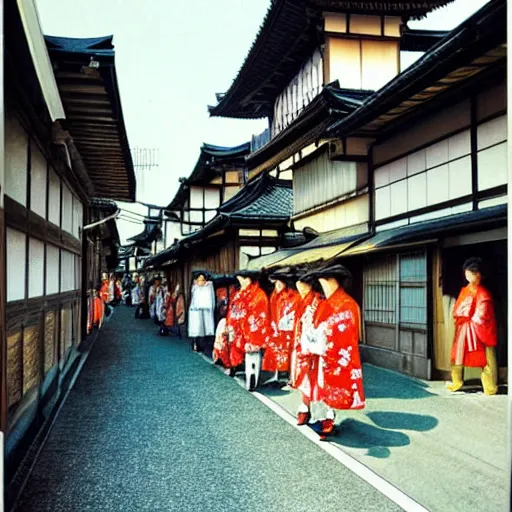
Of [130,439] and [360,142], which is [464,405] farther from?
[360,142]

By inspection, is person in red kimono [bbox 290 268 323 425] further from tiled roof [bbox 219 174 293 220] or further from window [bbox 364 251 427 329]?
tiled roof [bbox 219 174 293 220]

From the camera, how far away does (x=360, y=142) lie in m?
11.2

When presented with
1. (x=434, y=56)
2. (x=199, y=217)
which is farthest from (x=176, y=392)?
(x=199, y=217)

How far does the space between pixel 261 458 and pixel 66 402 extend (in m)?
3.50

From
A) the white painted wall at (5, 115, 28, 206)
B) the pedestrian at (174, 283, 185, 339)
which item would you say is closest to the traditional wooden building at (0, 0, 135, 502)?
the white painted wall at (5, 115, 28, 206)

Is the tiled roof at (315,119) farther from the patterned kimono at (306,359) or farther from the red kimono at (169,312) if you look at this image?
the red kimono at (169,312)

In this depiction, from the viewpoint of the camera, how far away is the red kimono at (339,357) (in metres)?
5.45

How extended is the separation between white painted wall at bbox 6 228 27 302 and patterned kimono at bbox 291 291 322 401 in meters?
2.76

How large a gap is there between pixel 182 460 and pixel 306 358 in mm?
1709

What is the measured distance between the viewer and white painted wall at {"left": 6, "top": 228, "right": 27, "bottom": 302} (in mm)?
4398

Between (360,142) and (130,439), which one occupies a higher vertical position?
(360,142)

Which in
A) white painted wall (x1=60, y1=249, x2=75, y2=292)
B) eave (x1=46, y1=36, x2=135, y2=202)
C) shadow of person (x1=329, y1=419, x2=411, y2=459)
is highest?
eave (x1=46, y1=36, x2=135, y2=202)

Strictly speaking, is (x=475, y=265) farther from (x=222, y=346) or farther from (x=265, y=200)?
(x=265, y=200)

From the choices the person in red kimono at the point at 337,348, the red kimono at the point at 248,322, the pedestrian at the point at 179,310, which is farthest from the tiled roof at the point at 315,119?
the person in red kimono at the point at 337,348
